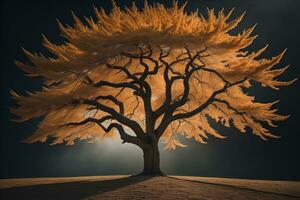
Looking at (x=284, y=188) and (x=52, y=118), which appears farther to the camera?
(x=52, y=118)

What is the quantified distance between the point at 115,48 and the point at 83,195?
7164 mm

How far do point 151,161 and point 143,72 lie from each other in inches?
171

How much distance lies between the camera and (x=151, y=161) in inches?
947

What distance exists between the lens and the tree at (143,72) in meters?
22.0

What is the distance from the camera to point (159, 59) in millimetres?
24266

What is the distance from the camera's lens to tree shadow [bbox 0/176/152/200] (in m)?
17.3

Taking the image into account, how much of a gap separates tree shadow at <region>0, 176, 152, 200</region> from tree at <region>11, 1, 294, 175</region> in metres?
2.95

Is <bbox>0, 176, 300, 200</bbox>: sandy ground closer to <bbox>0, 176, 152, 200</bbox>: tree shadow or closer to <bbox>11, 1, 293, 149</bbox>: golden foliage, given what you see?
<bbox>0, 176, 152, 200</bbox>: tree shadow

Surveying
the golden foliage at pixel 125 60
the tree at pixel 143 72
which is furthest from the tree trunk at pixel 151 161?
the golden foliage at pixel 125 60

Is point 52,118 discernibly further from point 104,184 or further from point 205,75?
point 205,75

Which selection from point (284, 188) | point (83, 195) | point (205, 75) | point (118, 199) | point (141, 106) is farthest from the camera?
point (141, 106)

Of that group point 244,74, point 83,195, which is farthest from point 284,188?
point 83,195

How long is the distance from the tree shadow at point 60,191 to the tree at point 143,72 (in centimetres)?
295

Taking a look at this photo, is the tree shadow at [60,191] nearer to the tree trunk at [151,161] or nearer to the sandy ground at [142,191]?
the sandy ground at [142,191]
